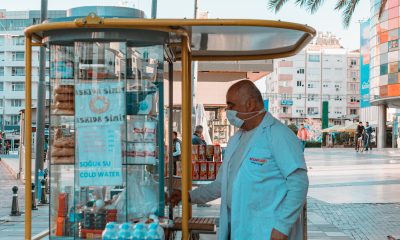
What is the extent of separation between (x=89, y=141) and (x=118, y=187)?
41 centimetres

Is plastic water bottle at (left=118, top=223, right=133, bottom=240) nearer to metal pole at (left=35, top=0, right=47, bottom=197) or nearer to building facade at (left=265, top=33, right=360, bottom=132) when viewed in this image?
metal pole at (left=35, top=0, right=47, bottom=197)

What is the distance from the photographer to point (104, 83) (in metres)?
4.71

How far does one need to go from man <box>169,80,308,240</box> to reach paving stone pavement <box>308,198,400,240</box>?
248 inches

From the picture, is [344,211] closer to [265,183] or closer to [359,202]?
[359,202]

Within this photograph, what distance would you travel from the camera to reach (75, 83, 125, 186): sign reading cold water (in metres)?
4.63

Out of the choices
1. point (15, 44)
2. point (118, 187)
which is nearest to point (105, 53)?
point (118, 187)

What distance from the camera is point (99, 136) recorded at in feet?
15.1

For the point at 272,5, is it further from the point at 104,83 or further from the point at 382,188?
the point at 104,83

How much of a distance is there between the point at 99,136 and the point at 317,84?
395 feet

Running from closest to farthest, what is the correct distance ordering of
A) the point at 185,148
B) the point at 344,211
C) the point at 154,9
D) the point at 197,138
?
the point at 185,148 → the point at 154,9 → the point at 344,211 → the point at 197,138

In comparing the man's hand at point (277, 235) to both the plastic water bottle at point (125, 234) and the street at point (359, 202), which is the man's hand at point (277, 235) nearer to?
the plastic water bottle at point (125, 234)

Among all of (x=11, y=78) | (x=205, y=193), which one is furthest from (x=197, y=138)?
(x=11, y=78)

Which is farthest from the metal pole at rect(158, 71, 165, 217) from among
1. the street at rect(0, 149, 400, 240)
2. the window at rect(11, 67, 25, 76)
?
the window at rect(11, 67, 25, 76)

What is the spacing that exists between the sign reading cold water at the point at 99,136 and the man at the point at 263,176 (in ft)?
2.83
